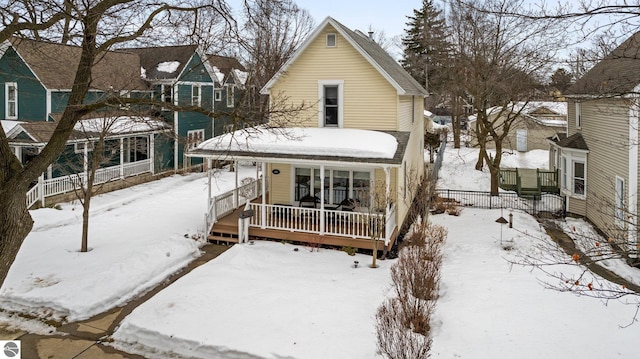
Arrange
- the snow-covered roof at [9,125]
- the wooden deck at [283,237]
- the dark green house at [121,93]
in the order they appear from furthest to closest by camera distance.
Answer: the snow-covered roof at [9,125], the dark green house at [121,93], the wooden deck at [283,237]

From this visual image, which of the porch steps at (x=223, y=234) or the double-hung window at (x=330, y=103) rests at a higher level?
the double-hung window at (x=330, y=103)

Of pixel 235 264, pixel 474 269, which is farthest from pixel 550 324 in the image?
pixel 235 264

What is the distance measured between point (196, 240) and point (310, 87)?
6.96 meters

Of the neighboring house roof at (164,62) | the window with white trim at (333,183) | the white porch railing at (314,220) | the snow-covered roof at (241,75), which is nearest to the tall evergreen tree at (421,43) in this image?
the snow-covered roof at (241,75)

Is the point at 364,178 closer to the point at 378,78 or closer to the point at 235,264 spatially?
the point at 378,78

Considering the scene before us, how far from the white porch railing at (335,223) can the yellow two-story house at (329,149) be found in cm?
4

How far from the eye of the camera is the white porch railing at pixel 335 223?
13703 mm

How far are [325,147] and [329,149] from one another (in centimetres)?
17

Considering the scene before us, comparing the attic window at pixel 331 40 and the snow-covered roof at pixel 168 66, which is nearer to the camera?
the attic window at pixel 331 40

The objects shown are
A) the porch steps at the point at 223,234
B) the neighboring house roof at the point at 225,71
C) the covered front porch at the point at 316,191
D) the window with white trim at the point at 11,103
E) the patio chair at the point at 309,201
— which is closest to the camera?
the covered front porch at the point at 316,191

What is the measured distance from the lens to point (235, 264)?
489 inches

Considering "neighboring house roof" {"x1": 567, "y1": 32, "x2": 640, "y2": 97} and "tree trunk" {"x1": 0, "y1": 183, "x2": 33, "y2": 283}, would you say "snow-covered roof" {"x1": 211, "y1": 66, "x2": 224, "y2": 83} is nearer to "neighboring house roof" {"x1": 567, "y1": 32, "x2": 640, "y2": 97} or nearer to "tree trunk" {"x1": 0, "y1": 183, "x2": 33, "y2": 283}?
"neighboring house roof" {"x1": 567, "y1": 32, "x2": 640, "y2": 97}

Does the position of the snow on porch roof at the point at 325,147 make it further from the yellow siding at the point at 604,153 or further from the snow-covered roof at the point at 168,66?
the snow-covered roof at the point at 168,66

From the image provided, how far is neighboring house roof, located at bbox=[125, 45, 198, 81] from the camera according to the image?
1099 inches
